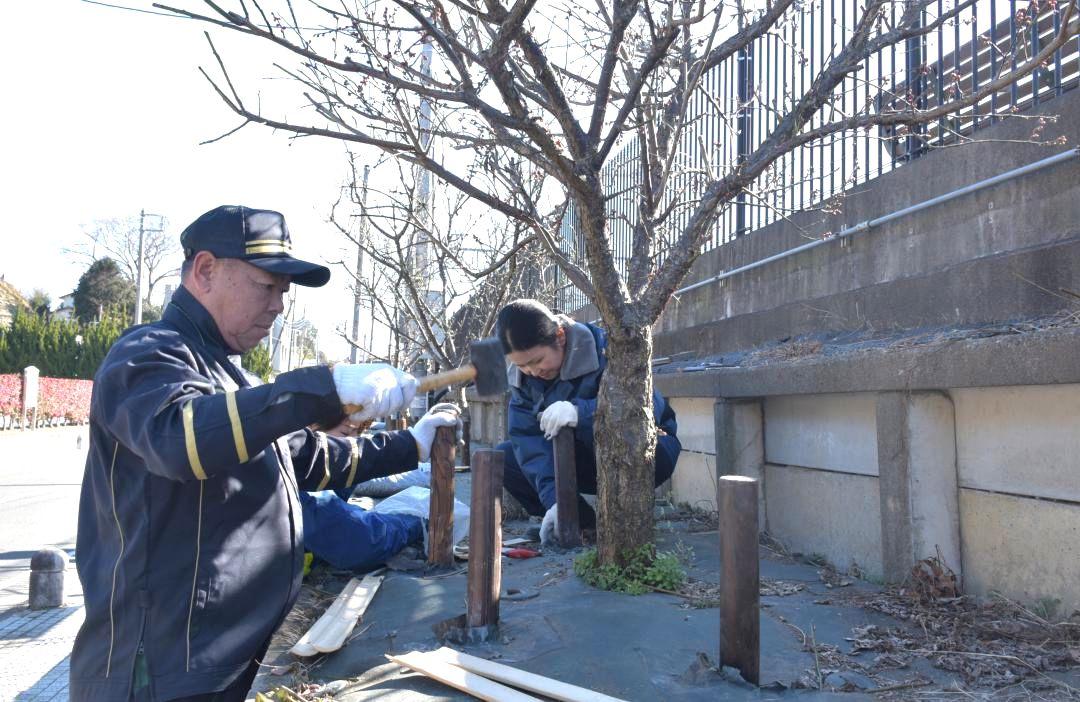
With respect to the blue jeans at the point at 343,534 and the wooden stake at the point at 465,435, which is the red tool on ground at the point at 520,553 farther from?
the wooden stake at the point at 465,435

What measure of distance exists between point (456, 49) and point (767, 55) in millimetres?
4864

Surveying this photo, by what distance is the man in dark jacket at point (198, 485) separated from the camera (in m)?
1.99

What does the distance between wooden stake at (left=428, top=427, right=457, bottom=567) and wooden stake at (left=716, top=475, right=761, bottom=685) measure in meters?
2.17

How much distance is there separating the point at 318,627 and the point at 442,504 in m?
1.42

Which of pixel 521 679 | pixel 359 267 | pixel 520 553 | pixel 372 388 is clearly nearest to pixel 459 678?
pixel 521 679

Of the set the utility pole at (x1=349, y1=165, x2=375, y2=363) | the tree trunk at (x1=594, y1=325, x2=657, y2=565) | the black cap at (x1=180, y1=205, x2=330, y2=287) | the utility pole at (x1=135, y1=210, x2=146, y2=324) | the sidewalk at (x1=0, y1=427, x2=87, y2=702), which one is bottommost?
the sidewalk at (x1=0, y1=427, x2=87, y2=702)

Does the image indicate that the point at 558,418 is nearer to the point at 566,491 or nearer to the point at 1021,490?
the point at 566,491

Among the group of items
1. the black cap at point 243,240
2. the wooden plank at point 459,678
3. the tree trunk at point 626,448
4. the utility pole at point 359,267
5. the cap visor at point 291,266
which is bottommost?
the wooden plank at point 459,678

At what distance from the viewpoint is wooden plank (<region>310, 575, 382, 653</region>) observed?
3.69 m

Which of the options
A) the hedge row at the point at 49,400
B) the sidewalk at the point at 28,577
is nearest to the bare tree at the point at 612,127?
the sidewalk at the point at 28,577

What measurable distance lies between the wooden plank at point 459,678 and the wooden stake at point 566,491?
2.11 m

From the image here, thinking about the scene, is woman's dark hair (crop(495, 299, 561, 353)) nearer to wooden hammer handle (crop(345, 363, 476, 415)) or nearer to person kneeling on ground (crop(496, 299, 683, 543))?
person kneeling on ground (crop(496, 299, 683, 543))

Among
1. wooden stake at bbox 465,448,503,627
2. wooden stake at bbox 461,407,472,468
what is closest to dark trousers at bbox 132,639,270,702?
wooden stake at bbox 465,448,503,627

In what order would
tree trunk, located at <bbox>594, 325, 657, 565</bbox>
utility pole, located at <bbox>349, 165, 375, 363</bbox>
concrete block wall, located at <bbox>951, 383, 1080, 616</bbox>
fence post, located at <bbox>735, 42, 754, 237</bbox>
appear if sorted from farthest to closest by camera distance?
utility pole, located at <bbox>349, 165, 375, 363</bbox> → fence post, located at <bbox>735, 42, 754, 237</bbox> → tree trunk, located at <bbox>594, 325, 657, 565</bbox> → concrete block wall, located at <bbox>951, 383, 1080, 616</bbox>
